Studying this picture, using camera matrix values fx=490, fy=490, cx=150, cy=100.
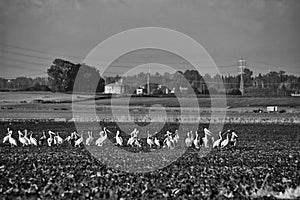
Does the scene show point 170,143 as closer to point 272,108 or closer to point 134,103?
point 272,108

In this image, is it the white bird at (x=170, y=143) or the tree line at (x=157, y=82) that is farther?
the tree line at (x=157, y=82)

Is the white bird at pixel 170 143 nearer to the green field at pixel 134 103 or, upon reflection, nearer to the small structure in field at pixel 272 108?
the green field at pixel 134 103

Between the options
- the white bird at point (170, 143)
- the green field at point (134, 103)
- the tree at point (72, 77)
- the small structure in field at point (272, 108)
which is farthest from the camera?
the tree at point (72, 77)

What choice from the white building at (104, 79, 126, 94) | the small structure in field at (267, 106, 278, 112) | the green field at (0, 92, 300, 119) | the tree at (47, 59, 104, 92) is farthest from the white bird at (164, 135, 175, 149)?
the white building at (104, 79, 126, 94)

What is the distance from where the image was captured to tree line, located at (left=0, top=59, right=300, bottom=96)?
11550cm

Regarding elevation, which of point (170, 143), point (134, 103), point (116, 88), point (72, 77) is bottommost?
point (170, 143)

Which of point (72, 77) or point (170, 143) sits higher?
point (72, 77)

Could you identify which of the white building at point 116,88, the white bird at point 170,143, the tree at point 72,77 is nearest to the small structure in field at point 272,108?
the tree at point 72,77

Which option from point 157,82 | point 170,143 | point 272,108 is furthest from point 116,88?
point 170,143

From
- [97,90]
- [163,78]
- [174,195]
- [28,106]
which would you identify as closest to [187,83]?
[163,78]

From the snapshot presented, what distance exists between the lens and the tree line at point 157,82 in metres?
116

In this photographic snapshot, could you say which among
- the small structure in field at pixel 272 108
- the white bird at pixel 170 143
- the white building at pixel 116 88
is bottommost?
the white bird at pixel 170 143

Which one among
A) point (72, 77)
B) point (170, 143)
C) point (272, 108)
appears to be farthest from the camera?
point (72, 77)

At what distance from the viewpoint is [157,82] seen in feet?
449
